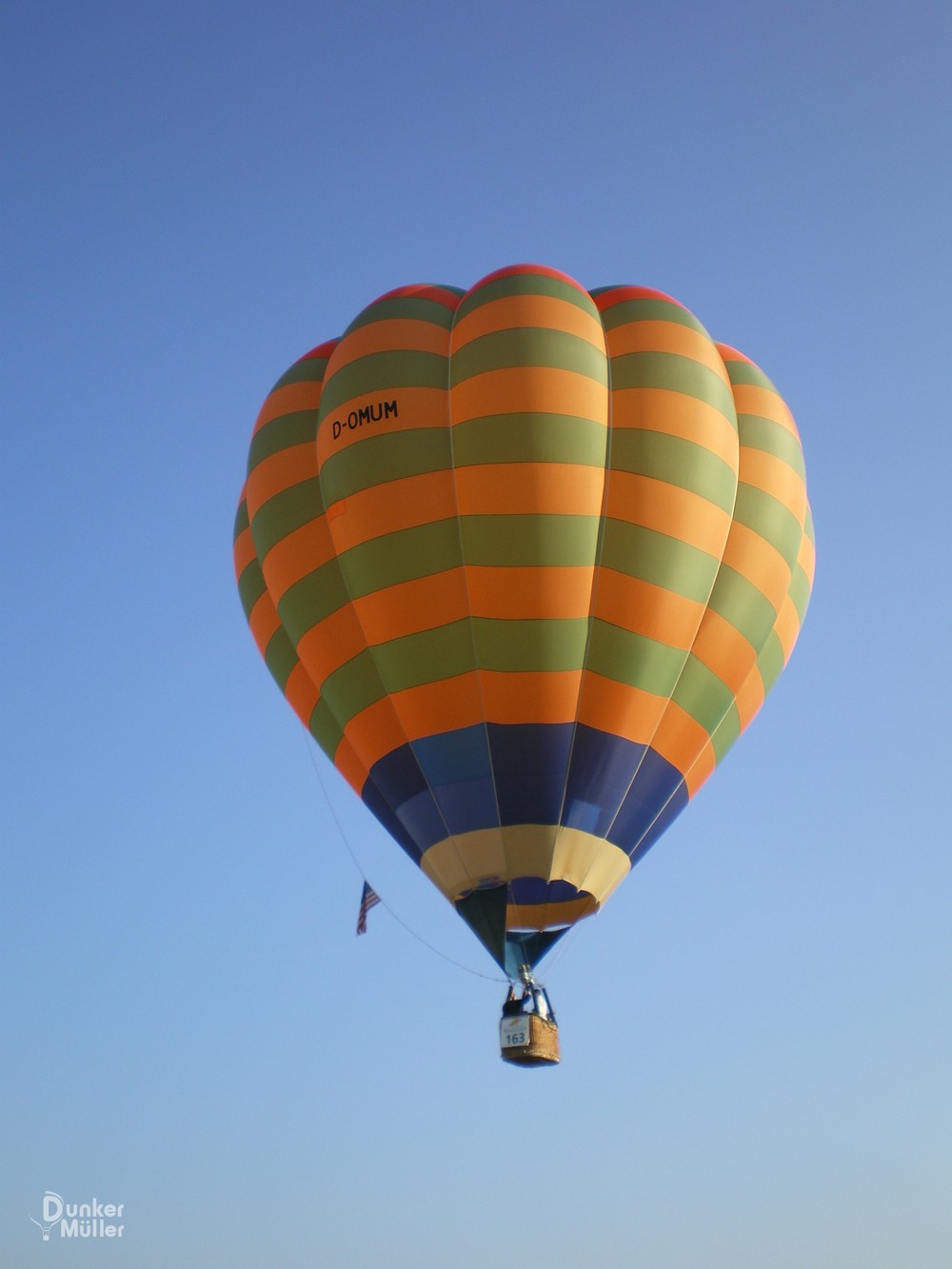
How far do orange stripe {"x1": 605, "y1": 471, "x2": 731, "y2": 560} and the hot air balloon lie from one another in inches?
0.7

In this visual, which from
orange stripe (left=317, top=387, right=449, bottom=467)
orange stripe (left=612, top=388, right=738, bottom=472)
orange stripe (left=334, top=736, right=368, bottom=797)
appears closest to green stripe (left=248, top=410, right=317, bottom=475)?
orange stripe (left=317, top=387, right=449, bottom=467)

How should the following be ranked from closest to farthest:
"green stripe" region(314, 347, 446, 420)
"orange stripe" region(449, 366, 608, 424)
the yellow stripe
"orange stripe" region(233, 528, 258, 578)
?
the yellow stripe → "orange stripe" region(449, 366, 608, 424) → "green stripe" region(314, 347, 446, 420) → "orange stripe" region(233, 528, 258, 578)

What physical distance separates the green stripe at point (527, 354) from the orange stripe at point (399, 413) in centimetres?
29

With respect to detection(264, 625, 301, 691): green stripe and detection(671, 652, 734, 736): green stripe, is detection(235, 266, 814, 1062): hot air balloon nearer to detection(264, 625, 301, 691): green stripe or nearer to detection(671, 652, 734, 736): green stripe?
detection(671, 652, 734, 736): green stripe

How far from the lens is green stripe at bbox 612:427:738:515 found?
12141 mm

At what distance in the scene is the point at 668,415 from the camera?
1231 centimetres

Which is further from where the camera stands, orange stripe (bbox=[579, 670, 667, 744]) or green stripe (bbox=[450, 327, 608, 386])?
green stripe (bbox=[450, 327, 608, 386])

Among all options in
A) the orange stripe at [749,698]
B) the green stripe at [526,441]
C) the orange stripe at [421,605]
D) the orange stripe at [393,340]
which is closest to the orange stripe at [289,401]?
the orange stripe at [393,340]

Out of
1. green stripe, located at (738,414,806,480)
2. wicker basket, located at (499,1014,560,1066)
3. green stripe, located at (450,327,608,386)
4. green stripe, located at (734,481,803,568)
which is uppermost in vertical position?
green stripe, located at (450,327,608,386)

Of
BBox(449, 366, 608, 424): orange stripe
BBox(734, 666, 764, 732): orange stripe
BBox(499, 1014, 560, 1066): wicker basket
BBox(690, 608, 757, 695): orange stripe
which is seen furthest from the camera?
BBox(734, 666, 764, 732): orange stripe

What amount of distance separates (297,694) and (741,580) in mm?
4469

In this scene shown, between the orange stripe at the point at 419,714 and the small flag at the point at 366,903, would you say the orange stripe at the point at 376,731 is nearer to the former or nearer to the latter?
the orange stripe at the point at 419,714

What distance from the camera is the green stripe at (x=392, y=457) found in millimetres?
Result: 12070

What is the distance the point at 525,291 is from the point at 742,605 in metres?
3.57
